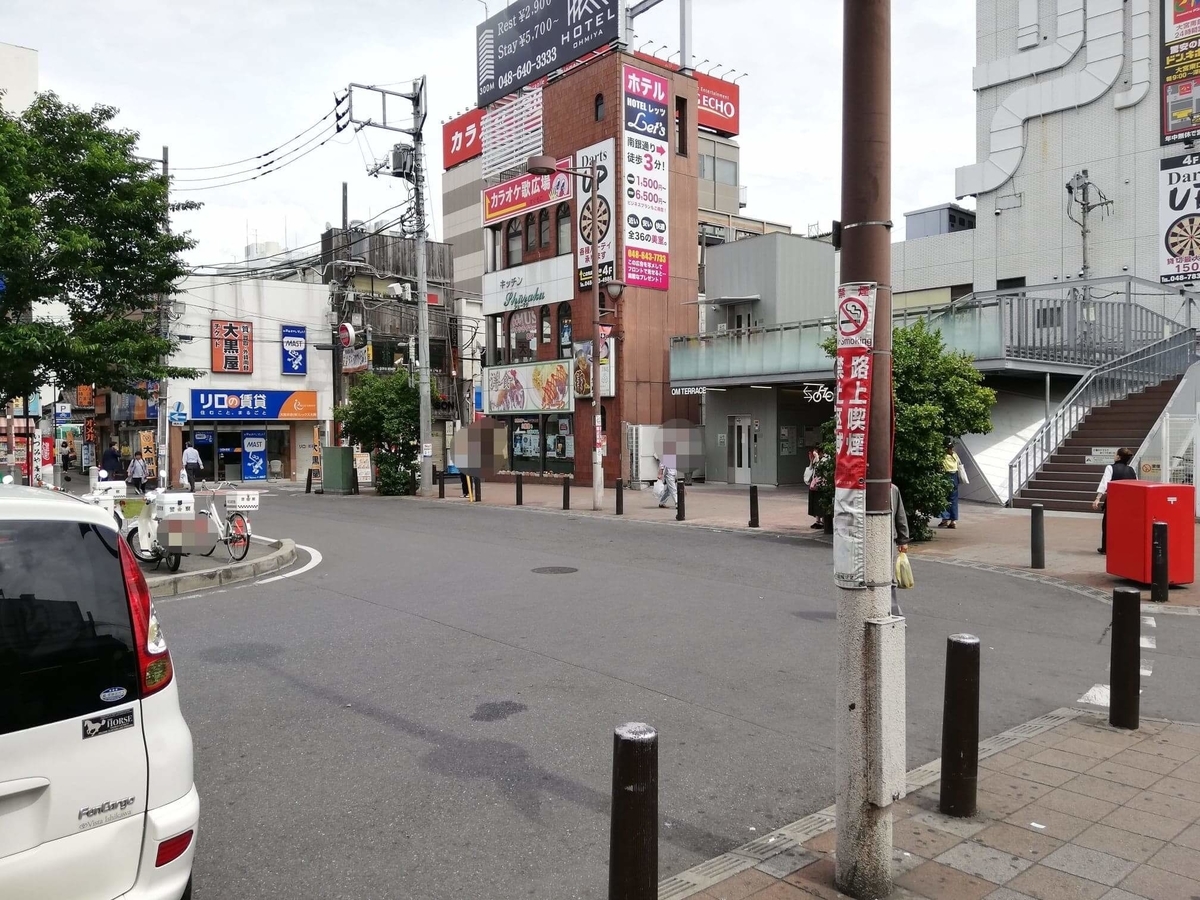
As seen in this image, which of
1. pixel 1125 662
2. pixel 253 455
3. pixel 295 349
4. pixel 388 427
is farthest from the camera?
pixel 295 349

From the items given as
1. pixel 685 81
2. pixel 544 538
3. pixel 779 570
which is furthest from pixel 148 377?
pixel 685 81

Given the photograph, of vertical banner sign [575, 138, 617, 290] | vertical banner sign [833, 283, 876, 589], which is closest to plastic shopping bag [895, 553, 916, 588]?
vertical banner sign [833, 283, 876, 589]

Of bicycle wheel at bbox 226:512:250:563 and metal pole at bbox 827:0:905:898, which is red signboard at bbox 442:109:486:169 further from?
metal pole at bbox 827:0:905:898

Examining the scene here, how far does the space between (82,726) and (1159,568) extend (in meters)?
10.8

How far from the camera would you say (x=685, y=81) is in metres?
32.5

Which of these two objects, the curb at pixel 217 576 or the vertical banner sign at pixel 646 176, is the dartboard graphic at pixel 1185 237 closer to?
the vertical banner sign at pixel 646 176

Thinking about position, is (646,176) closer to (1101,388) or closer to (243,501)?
(1101,388)

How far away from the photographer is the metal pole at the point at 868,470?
12.1ft

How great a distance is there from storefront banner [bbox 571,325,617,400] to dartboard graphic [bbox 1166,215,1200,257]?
2243cm

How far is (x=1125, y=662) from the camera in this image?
5.72m

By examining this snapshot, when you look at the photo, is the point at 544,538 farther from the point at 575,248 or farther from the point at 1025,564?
the point at 575,248

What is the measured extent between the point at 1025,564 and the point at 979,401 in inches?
132

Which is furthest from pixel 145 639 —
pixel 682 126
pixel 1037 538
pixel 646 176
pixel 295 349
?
pixel 295 349

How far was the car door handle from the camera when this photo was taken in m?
2.60
